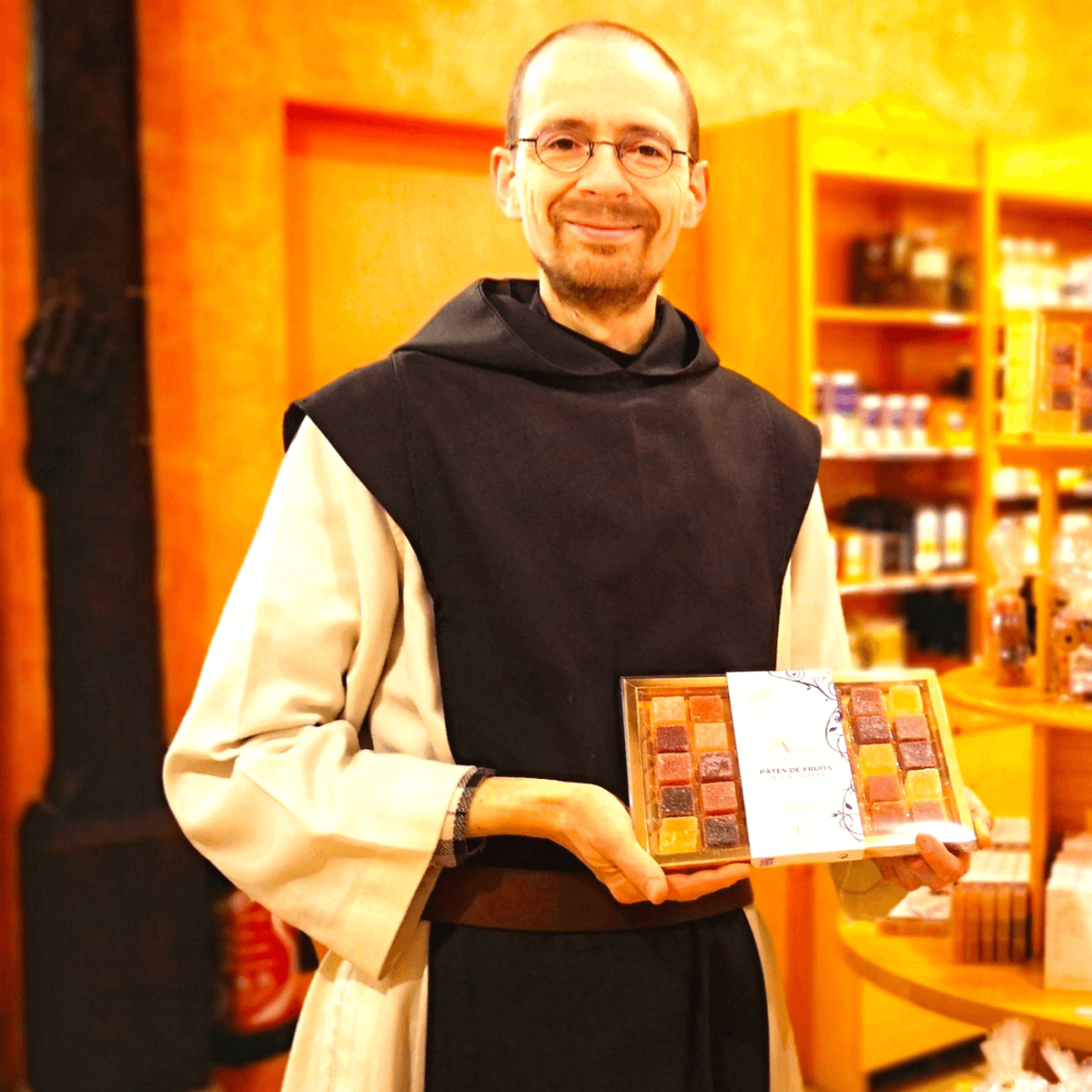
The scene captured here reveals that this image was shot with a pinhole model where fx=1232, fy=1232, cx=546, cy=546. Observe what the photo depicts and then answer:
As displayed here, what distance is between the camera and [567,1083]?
1.28 meters

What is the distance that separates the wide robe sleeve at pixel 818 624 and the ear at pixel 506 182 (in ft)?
1.69

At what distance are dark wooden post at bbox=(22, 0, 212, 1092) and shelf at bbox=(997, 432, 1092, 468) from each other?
211 cm

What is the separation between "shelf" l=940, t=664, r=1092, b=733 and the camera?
6.06ft

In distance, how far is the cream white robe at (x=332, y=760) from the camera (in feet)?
4.02

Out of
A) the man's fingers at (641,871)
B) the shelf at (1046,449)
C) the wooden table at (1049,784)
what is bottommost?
the wooden table at (1049,784)

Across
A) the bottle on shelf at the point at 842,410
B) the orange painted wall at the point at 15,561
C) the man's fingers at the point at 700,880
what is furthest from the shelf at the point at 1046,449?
the orange painted wall at the point at 15,561

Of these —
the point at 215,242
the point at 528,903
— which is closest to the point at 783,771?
the point at 528,903

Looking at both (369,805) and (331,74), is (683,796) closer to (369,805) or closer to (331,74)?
(369,805)

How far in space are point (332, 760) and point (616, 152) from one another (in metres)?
0.71

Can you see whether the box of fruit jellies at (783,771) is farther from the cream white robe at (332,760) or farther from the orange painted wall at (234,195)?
the orange painted wall at (234,195)

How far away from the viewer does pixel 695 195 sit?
1459 mm

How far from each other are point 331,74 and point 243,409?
3.35ft

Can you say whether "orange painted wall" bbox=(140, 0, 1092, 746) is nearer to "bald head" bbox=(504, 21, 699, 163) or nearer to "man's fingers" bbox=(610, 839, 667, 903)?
"bald head" bbox=(504, 21, 699, 163)

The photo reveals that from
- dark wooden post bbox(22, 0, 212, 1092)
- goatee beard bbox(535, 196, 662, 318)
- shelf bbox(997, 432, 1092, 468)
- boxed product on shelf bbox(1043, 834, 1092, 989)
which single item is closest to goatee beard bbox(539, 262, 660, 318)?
goatee beard bbox(535, 196, 662, 318)
